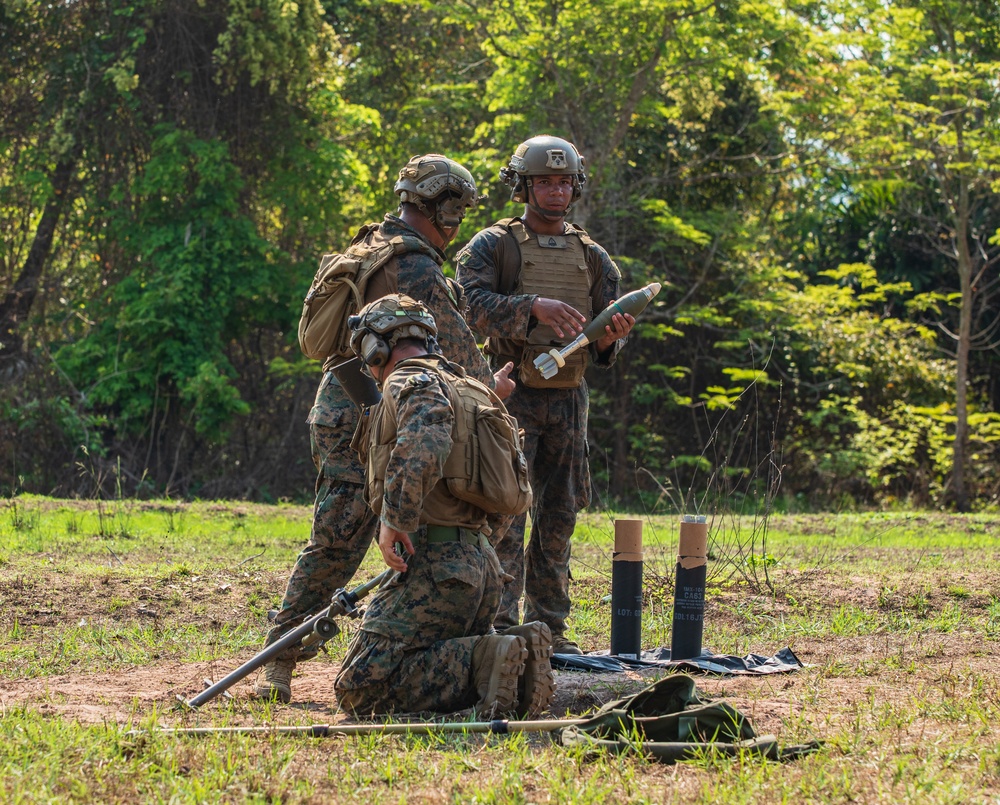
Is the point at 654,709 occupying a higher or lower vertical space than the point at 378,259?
lower

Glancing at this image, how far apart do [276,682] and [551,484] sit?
1.79 metres

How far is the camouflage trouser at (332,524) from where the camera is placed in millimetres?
5188

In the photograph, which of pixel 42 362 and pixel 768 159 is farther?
pixel 768 159

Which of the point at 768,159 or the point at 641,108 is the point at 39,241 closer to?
the point at 641,108

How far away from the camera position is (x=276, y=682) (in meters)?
5.12

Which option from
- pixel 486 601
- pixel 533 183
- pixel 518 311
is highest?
pixel 533 183

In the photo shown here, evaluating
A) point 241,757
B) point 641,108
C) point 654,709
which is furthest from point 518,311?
point 641,108

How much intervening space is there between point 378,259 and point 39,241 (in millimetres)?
13567

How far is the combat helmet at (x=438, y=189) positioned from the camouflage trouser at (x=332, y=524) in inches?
34.5

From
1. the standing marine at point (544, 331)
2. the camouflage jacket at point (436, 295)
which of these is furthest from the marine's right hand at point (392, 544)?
the standing marine at point (544, 331)

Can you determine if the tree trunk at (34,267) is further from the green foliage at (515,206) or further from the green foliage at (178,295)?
the green foliage at (178,295)

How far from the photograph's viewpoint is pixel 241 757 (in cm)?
391

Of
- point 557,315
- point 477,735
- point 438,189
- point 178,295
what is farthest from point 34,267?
point 477,735

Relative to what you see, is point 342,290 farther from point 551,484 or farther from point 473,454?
point 551,484
